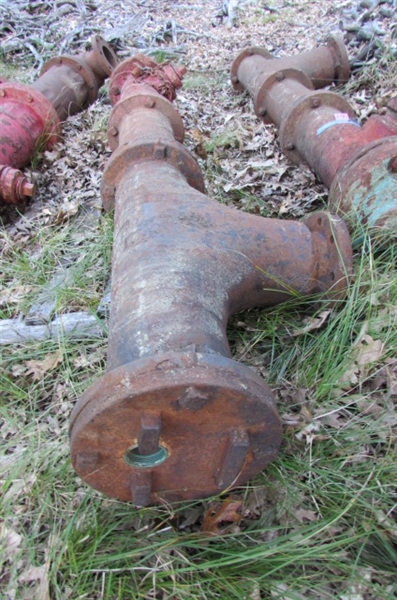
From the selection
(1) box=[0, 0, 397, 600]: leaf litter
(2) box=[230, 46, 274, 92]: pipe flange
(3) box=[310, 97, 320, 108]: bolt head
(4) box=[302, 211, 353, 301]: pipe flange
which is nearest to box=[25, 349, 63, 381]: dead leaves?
(1) box=[0, 0, 397, 600]: leaf litter

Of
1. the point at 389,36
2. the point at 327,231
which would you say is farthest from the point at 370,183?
the point at 389,36

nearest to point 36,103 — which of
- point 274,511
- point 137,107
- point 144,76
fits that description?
point 144,76

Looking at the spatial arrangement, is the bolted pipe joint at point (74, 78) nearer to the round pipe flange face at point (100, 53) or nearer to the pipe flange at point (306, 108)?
the round pipe flange face at point (100, 53)

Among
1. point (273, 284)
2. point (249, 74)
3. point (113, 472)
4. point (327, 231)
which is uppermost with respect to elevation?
point (249, 74)

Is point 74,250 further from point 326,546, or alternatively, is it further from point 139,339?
point 326,546

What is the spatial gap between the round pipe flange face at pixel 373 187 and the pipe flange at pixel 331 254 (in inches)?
11.5

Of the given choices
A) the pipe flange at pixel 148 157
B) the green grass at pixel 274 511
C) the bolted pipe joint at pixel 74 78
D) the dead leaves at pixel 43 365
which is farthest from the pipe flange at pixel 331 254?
the bolted pipe joint at pixel 74 78

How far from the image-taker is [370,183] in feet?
7.43

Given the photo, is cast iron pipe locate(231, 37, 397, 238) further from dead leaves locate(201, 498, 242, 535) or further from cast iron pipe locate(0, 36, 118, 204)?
cast iron pipe locate(0, 36, 118, 204)

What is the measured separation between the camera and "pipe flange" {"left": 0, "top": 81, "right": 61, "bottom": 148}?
155 inches

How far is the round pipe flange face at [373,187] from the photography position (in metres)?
2.22

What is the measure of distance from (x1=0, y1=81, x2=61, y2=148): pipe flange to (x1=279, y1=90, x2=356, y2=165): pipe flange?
210cm

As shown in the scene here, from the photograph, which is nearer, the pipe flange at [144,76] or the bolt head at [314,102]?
the bolt head at [314,102]

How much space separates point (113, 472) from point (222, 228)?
106cm
